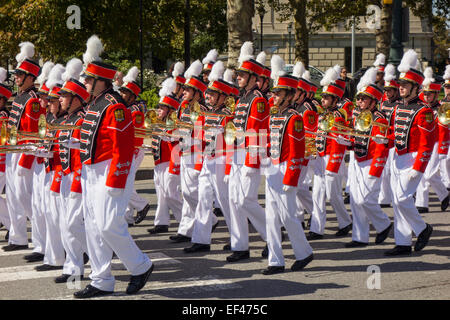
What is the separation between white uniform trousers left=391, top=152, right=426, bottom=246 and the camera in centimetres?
912

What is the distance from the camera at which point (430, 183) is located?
→ 508 inches

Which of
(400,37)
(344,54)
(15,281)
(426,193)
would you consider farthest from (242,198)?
(344,54)

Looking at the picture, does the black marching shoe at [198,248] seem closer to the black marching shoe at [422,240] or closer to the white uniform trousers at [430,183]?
the black marching shoe at [422,240]

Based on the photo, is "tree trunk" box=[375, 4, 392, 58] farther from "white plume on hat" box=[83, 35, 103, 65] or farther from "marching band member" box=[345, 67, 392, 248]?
"white plume on hat" box=[83, 35, 103, 65]

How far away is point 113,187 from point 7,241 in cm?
408

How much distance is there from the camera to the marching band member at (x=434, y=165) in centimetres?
1251

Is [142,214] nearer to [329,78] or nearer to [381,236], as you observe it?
[329,78]

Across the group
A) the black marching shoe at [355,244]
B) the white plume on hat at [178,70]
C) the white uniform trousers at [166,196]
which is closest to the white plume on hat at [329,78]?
the white uniform trousers at [166,196]

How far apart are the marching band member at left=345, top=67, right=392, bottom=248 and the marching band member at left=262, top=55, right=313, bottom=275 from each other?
163 centimetres

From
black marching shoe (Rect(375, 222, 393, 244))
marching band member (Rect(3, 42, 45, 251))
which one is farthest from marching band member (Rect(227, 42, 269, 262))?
marching band member (Rect(3, 42, 45, 251))

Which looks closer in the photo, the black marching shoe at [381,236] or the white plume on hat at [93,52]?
the white plume on hat at [93,52]

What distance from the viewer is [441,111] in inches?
448

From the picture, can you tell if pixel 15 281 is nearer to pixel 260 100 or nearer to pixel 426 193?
pixel 260 100

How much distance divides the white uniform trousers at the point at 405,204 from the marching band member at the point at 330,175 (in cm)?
115
